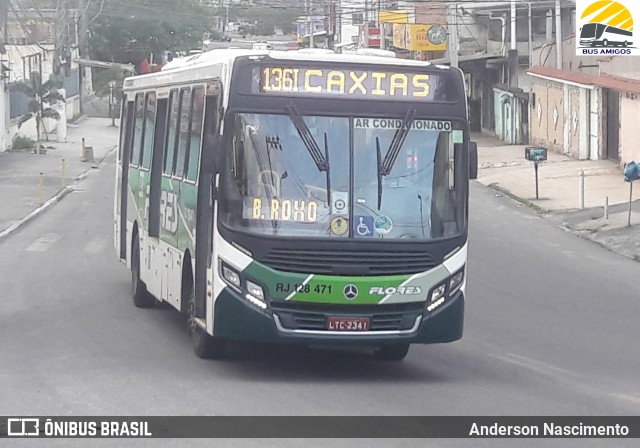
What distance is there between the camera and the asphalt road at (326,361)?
32.5 ft

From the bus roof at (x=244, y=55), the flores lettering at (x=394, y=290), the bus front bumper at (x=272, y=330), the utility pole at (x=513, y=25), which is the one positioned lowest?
the bus front bumper at (x=272, y=330)

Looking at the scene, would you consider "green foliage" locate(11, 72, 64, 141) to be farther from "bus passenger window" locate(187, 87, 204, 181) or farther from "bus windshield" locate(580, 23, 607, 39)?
"bus passenger window" locate(187, 87, 204, 181)

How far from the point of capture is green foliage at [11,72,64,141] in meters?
51.2

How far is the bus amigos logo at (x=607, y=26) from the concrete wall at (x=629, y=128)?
159 centimetres

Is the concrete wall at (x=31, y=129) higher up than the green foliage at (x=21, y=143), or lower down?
higher up

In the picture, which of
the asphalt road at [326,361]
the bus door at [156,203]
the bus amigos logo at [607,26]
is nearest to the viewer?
the asphalt road at [326,361]

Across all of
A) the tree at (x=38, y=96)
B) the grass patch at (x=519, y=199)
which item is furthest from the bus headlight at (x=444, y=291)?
the tree at (x=38, y=96)

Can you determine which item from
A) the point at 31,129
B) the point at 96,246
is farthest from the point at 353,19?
the point at 96,246

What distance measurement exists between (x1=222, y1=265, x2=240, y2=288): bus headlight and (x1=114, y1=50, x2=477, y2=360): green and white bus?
12 mm

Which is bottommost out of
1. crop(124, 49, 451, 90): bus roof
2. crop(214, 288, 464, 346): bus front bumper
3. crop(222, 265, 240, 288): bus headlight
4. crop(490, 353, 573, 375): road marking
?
crop(490, 353, 573, 375): road marking

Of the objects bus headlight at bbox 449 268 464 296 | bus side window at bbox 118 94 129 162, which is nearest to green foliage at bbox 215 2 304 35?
bus side window at bbox 118 94 129 162

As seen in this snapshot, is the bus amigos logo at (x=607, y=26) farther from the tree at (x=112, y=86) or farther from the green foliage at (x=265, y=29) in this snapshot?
the green foliage at (x=265, y=29)

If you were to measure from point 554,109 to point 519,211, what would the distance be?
1618cm

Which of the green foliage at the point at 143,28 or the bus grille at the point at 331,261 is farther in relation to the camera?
the green foliage at the point at 143,28
